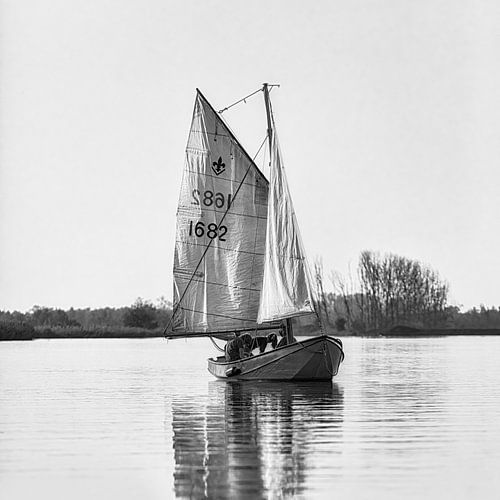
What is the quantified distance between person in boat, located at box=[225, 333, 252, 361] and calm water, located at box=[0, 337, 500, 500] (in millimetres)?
1220

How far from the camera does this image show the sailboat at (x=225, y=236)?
38250mm

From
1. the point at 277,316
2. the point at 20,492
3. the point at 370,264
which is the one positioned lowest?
the point at 20,492

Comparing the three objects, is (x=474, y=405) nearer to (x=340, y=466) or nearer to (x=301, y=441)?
(x=301, y=441)

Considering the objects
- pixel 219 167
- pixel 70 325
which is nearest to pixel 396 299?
pixel 70 325

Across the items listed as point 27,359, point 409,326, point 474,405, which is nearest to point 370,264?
point 409,326

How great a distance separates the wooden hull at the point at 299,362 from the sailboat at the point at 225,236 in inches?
7.2

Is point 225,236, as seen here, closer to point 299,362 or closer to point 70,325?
point 299,362

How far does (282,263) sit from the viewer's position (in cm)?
3759

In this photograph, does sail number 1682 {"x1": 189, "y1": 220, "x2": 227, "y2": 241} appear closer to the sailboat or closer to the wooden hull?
the sailboat

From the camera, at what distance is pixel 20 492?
15.2 metres

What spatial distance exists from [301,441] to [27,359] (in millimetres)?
45666

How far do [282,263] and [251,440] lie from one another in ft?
57.1

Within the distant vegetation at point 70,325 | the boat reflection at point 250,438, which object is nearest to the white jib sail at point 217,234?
the boat reflection at point 250,438

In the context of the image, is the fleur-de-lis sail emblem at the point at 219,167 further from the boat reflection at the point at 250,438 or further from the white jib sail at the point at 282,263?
the boat reflection at the point at 250,438
